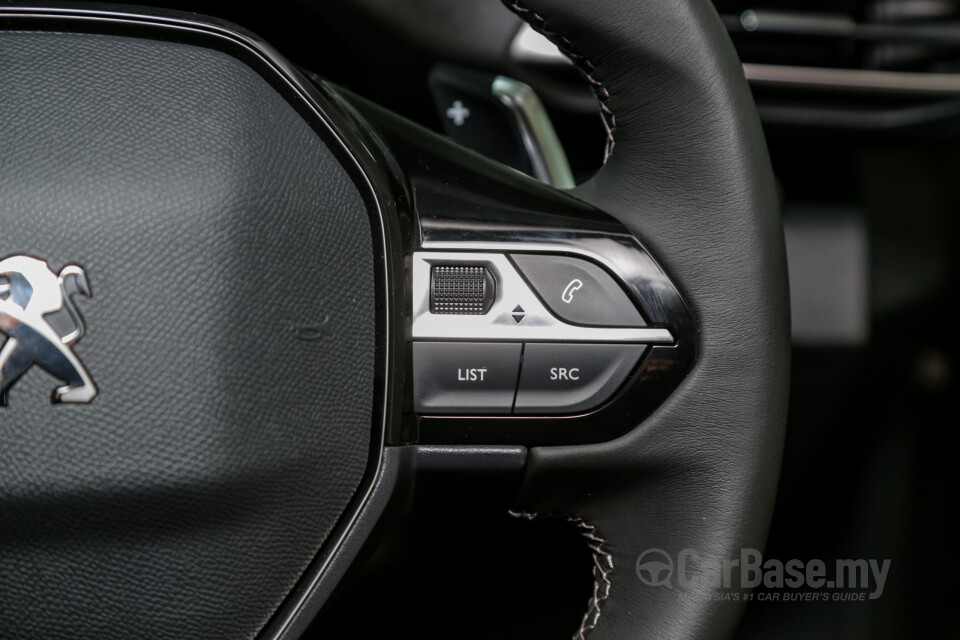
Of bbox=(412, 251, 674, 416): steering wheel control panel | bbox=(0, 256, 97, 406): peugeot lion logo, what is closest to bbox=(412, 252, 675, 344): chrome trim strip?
bbox=(412, 251, 674, 416): steering wheel control panel

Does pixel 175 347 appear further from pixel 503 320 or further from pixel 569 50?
pixel 569 50

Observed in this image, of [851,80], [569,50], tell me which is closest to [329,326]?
[569,50]

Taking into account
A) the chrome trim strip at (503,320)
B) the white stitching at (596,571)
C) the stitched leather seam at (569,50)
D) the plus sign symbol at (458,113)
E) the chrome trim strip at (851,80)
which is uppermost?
the chrome trim strip at (851,80)

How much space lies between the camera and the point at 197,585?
0.62 m

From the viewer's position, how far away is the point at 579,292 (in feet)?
2.13

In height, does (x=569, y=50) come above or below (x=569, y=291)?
above

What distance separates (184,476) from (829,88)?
1.12 m

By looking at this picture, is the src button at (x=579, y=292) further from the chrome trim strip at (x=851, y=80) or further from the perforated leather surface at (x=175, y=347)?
the chrome trim strip at (x=851, y=80)

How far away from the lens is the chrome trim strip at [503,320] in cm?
64

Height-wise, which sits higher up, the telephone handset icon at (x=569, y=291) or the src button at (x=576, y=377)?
the telephone handset icon at (x=569, y=291)

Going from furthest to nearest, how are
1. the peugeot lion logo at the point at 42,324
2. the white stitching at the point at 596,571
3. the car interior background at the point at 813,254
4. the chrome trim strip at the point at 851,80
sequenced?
the chrome trim strip at the point at 851,80
the car interior background at the point at 813,254
the white stitching at the point at 596,571
the peugeot lion logo at the point at 42,324

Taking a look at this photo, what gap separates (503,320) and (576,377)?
0.24ft

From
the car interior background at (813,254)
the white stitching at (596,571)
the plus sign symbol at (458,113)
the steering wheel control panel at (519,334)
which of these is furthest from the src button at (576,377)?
the plus sign symbol at (458,113)

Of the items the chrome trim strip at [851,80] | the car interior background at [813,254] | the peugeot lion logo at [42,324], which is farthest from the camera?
the chrome trim strip at [851,80]
